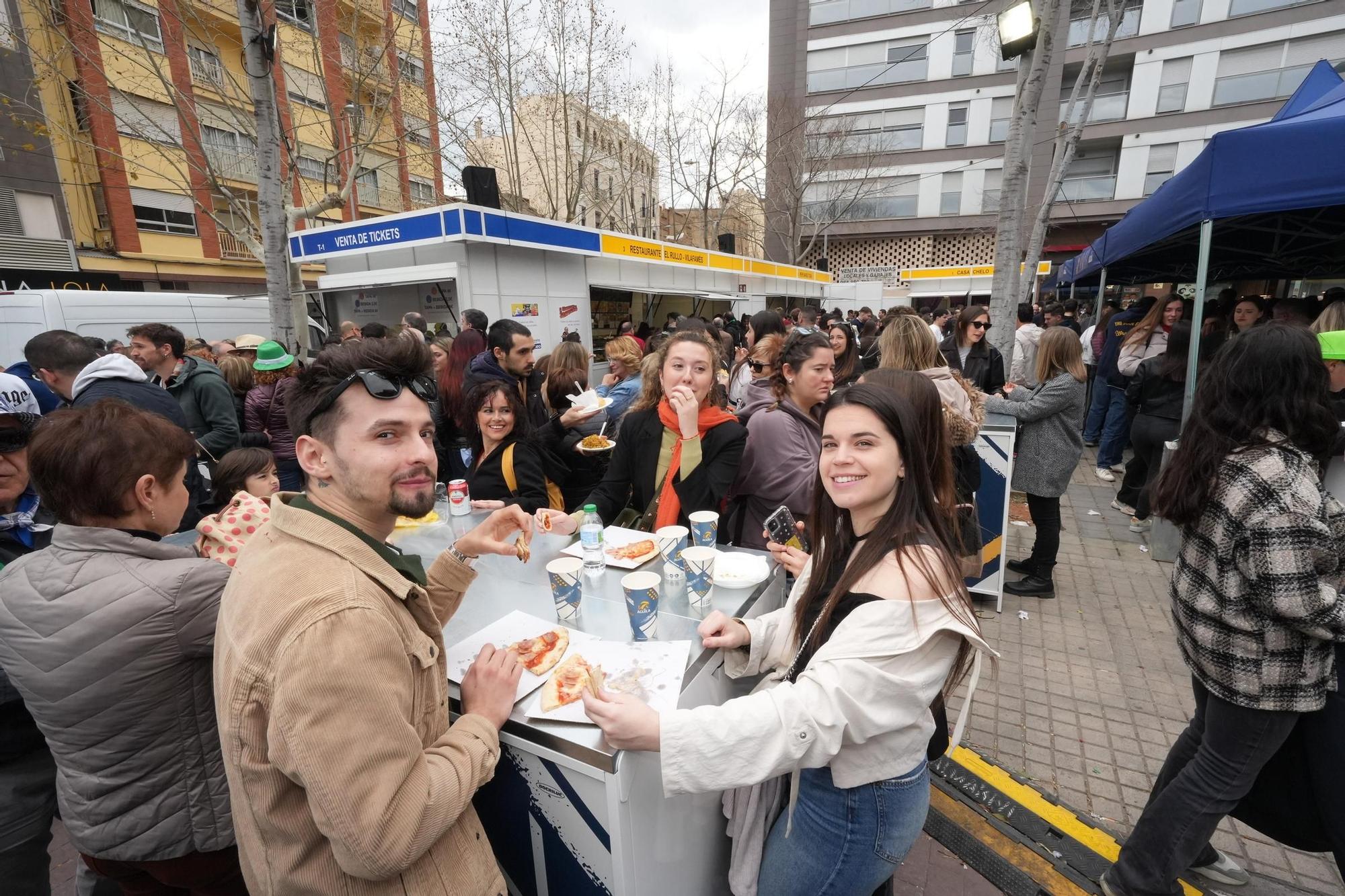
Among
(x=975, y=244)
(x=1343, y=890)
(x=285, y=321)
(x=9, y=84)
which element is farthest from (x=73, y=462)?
(x=975, y=244)

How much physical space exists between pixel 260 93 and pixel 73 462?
7416mm

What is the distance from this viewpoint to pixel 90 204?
16125 mm

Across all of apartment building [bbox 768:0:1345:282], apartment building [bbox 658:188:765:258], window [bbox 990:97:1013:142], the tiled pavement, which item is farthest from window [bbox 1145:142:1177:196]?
the tiled pavement

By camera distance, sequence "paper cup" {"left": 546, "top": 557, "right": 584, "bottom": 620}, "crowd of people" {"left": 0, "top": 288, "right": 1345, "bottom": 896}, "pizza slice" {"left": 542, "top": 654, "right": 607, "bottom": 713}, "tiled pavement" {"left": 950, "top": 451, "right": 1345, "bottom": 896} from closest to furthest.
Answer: "crowd of people" {"left": 0, "top": 288, "right": 1345, "bottom": 896} < "pizza slice" {"left": 542, "top": 654, "right": 607, "bottom": 713} < "paper cup" {"left": 546, "top": 557, "right": 584, "bottom": 620} < "tiled pavement" {"left": 950, "top": 451, "right": 1345, "bottom": 896}

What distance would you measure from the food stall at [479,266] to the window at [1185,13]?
23000 mm

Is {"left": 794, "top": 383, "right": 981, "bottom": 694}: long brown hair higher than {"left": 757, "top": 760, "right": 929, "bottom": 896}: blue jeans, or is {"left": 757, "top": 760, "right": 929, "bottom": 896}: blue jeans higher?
{"left": 794, "top": 383, "right": 981, "bottom": 694}: long brown hair

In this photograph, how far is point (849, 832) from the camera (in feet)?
4.75

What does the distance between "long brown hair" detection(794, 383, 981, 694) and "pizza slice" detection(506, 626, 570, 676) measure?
71cm

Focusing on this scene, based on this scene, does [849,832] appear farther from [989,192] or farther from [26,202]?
[989,192]

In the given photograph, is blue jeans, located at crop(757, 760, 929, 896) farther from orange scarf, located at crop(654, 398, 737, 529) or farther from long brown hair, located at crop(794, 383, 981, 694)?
orange scarf, located at crop(654, 398, 737, 529)

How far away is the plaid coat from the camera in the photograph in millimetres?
1734

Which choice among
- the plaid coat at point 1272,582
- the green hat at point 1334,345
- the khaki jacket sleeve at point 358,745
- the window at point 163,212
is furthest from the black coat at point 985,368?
the window at point 163,212

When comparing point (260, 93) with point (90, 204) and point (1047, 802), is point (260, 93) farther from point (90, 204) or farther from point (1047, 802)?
point (90, 204)

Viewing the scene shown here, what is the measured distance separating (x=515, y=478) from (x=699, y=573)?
5.91 ft
